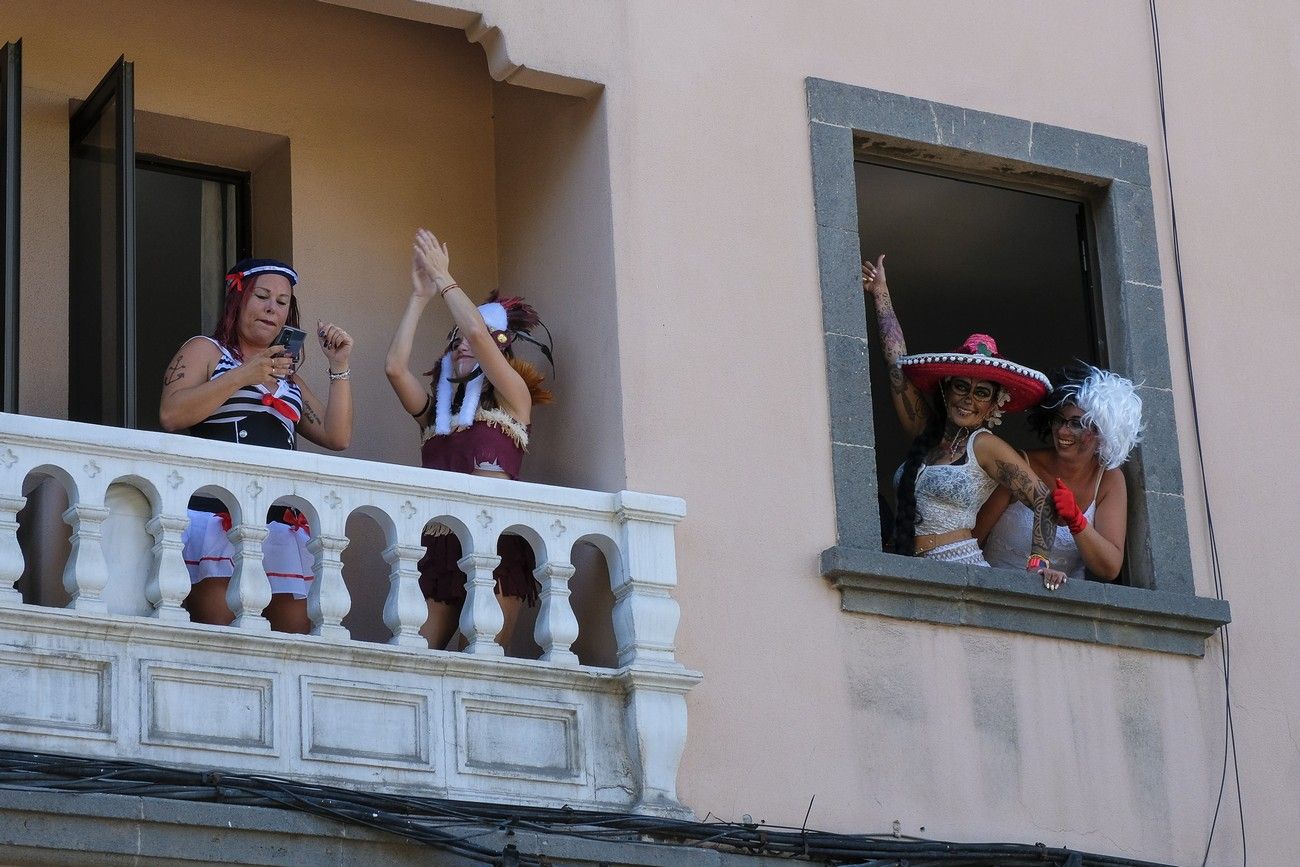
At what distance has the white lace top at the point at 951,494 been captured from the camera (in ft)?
29.3

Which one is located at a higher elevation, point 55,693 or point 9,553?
point 9,553

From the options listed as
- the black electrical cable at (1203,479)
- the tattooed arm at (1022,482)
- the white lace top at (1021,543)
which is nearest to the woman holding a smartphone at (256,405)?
the tattooed arm at (1022,482)

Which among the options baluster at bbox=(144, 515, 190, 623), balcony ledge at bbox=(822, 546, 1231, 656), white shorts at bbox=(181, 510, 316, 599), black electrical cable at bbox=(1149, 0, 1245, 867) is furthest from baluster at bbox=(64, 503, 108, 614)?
black electrical cable at bbox=(1149, 0, 1245, 867)

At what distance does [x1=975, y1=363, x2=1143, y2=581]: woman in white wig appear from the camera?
9086 millimetres

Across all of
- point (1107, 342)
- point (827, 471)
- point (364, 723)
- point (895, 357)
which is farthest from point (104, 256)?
point (1107, 342)

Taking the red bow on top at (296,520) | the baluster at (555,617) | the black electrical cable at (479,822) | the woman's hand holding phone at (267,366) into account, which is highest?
the woman's hand holding phone at (267,366)

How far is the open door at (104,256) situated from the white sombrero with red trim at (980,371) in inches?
112

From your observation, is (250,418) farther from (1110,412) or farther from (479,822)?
(1110,412)

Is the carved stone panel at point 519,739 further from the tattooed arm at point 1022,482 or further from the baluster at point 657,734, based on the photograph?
the tattooed arm at point 1022,482

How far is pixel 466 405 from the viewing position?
842 centimetres

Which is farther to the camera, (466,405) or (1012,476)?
(1012,476)

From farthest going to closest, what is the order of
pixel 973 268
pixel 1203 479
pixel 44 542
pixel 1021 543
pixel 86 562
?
pixel 973 268 → pixel 1203 479 → pixel 1021 543 → pixel 44 542 → pixel 86 562

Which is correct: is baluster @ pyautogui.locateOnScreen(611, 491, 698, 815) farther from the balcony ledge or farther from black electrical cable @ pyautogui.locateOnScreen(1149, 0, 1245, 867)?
black electrical cable @ pyautogui.locateOnScreen(1149, 0, 1245, 867)

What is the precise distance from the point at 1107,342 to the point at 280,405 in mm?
3361
